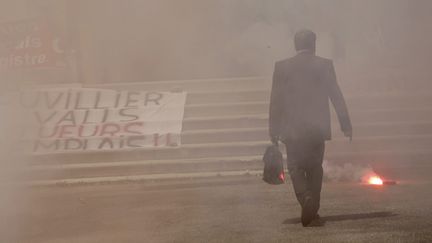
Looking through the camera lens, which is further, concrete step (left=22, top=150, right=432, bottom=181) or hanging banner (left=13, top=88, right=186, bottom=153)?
hanging banner (left=13, top=88, right=186, bottom=153)

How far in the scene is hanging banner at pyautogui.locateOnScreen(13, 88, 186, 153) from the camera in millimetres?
6957

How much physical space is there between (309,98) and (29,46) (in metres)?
3.94

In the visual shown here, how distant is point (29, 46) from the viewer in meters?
7.30

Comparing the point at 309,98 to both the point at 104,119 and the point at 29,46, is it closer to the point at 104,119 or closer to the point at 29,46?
the point at 104,119

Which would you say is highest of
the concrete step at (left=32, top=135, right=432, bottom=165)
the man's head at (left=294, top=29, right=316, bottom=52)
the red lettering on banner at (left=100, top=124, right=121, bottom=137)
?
the man's head at (left=294, top=29, right=316, bottom=52)

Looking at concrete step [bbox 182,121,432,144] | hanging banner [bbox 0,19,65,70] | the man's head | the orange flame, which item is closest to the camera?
the man's head

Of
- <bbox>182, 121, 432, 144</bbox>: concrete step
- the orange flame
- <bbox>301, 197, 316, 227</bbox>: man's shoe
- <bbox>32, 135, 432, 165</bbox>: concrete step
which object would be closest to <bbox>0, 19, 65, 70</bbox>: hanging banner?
<bbox>32, 135, 432, 165</bbox>: concrete step

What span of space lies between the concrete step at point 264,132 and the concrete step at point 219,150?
0.32 feet

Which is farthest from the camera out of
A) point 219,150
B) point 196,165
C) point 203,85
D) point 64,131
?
point 203,85

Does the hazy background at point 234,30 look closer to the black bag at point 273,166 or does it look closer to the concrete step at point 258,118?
the concrete step at point 258,118

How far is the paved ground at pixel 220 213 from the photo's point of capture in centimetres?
401

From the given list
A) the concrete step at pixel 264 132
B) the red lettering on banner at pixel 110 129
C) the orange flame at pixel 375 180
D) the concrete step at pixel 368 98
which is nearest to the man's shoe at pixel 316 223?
the orange flame at pixel 375 180

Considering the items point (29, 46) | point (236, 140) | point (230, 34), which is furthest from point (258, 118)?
point (29, 46)

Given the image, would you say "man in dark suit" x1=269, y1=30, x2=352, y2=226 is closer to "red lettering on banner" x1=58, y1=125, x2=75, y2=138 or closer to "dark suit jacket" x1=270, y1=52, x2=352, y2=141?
"dark suit jacket" x1=270, y1=52, x2=352, y2=141
